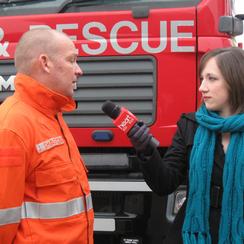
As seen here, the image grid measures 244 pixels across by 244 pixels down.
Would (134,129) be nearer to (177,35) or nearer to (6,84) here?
(177,35)

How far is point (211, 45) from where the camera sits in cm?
305

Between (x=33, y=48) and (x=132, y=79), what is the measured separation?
4.11 feet

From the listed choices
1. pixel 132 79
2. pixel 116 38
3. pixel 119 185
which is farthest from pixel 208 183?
pixel 116 38

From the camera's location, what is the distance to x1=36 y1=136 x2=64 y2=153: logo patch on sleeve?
1.85 m

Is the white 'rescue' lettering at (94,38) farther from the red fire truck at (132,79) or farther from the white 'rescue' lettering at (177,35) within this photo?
the white 'rescue' lettering at (177,35)

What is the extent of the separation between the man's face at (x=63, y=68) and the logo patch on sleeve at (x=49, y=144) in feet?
0.66

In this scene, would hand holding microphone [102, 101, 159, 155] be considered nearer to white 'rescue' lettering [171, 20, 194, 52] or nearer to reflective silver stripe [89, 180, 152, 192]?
reflective silver stripe [89, 180, 152, 192]

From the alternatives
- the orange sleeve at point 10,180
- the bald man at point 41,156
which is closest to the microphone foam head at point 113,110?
the bald man at point 41,156

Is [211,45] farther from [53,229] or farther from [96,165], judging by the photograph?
[53,229]

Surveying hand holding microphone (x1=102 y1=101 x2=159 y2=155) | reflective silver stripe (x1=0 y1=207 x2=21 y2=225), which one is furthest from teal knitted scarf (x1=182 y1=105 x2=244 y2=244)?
reflective silver stripe (x1=0 y1=207 x2=21 y2=225)

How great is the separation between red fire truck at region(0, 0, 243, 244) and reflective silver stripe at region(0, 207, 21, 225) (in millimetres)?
1280

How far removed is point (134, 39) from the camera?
313cm

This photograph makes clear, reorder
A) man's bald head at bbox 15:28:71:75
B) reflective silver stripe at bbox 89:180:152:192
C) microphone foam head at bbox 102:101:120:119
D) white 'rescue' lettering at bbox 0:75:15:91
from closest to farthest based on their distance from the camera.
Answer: man's bald head at bbox 15:28:71:75 < microphone foam head at bbox 102:101:120:119 < reflective silver stripe at bbox 89:180:152:192 < white 'rescue' lettering at bbox 0:75:15:91

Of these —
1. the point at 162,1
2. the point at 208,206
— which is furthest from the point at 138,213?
the point at 162,1
